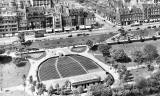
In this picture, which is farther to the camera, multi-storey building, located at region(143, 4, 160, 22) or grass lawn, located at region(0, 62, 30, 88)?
multi-storey building, located at region(143, 4, 160, 22)

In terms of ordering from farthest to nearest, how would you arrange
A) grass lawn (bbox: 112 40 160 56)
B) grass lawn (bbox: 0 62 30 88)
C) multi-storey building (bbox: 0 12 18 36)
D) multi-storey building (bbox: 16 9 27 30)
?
multi-storey building (bbox: 16 9 27 30), multi-storey building (bbox: 0 12 18 36), grass lawn (bbox: 112 40 160 56), grass lawn (bbox: 0 62 30 88)

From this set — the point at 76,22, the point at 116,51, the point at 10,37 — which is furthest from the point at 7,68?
the point at 76,22

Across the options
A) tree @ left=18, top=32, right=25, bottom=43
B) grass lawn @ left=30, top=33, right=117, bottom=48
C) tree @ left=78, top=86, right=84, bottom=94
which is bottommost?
tree @ left=78, top=86, right=84, bottom=94

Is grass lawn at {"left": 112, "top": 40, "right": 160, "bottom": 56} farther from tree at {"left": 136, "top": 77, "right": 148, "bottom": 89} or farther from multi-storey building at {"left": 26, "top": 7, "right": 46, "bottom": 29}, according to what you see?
multi-storey building at {"left": 26, "top": 7, "right": 46, "bottom": 29}

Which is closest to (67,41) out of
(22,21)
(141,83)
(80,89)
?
(22,21)

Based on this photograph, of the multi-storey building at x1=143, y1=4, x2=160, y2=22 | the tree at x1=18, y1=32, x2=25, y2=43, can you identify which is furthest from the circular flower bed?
the multi-storey building at x1=143, y1=4, x2=160, y2=22

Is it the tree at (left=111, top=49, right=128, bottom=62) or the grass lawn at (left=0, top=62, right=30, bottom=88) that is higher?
the tree at (left=111, top=49, right=128, bottom=62)

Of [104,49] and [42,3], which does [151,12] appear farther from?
[42,3]
